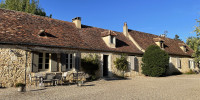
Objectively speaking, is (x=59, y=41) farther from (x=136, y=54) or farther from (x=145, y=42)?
(x=145, y=42)

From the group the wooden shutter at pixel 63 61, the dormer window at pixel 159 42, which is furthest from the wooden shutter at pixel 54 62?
the dormer window at pixel 159 42

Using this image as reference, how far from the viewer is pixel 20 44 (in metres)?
9.52

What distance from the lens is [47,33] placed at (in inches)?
458

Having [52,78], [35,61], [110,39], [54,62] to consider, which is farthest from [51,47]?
[110,39]

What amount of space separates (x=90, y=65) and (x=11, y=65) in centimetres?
525

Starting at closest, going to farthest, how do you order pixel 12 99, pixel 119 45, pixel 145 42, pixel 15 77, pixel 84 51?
pixel 12 99 → pixel 15 77 → pixel 84 51 → pixel 119 45 → pixel 145 42

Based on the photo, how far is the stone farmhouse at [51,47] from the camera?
930 cm

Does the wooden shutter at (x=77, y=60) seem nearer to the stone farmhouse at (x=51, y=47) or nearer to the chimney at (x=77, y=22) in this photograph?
the stone farmhouse at (x=51, y=47)

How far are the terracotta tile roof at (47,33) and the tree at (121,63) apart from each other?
0.82 m

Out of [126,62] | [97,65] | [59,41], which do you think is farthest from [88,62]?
[126,62]

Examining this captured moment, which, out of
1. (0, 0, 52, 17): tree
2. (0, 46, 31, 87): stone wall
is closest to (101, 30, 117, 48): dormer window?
(0, 46, 31, 87): stone wall

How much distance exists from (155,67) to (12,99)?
12345 millimetres

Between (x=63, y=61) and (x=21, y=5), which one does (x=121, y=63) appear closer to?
(x=63, y=61)

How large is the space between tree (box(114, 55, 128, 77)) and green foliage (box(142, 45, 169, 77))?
256 centimetres
